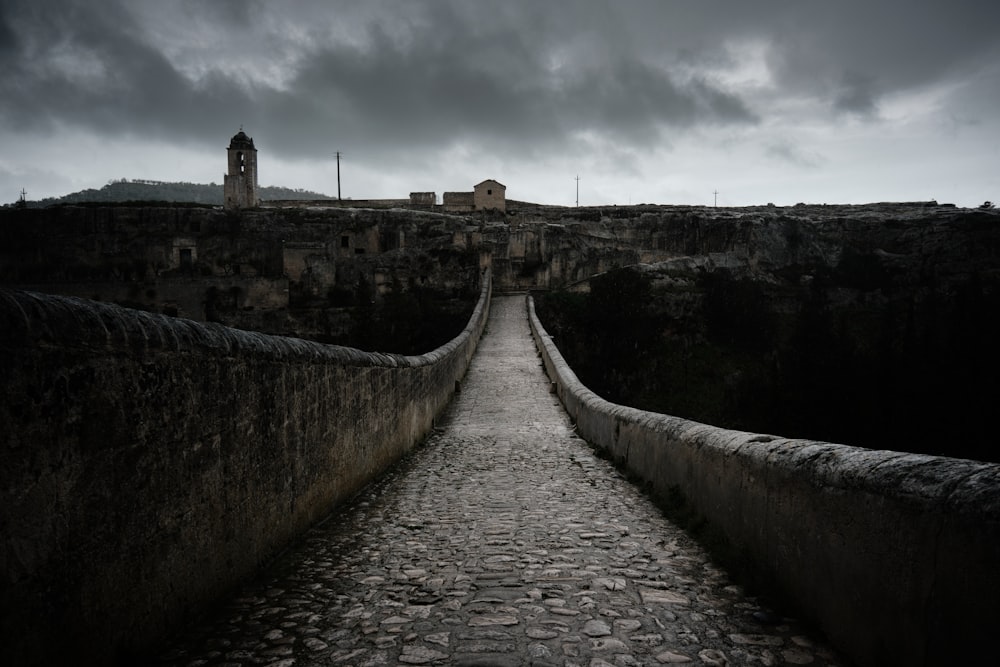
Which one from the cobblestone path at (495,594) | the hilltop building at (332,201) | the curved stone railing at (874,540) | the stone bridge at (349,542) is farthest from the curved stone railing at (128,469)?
the hilltop building at (332,201)

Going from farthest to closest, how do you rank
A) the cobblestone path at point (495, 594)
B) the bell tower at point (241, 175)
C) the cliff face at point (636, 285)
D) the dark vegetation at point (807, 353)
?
the bell tower at point (241, 175)
the cliff face at point (636, 285)
the dark vegetation at point (807, 353)
the cobblestone path at point (495, 594)

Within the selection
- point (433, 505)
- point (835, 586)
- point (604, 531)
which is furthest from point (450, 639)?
point (433, 505)

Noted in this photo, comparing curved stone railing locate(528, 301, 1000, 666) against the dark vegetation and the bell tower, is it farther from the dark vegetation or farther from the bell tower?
the bell tower

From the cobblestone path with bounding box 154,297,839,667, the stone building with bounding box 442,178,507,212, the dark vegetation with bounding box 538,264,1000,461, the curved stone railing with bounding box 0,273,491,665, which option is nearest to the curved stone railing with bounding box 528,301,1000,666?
the cobblestone path with bounding box 154,297,839,667

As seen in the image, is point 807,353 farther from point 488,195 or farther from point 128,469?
point 128,469

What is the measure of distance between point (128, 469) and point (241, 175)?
215ft

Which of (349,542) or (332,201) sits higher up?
(332,201)

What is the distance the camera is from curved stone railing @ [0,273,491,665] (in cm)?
221

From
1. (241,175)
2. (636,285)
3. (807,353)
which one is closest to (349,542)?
(636,285)

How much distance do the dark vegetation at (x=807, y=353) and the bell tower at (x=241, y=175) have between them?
30093 mm

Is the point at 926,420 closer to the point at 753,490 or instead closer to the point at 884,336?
the point at 884,336

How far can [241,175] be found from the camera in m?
62.9

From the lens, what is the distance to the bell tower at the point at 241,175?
6222cm

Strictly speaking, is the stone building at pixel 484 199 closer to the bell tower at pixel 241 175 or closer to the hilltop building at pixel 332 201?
the hilltop building at pixel 332 201
